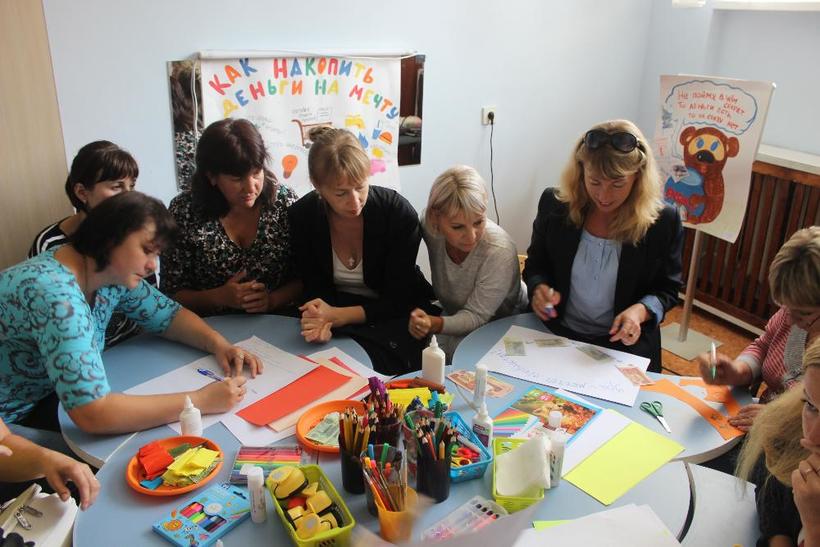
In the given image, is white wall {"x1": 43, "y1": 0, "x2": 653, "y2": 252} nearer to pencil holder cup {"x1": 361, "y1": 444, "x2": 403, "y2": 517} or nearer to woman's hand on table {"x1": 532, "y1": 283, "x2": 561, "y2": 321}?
woman's hand on table {"x1": 532, "y1": 283, "x2": 561, "y2": 321}

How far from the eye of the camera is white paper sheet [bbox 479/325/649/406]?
161 centimetres

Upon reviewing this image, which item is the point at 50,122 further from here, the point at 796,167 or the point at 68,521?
the point at 796,167

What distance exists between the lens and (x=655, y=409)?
153 cm

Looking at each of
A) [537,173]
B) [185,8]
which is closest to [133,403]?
[185,8]

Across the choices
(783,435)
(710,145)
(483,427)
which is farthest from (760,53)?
(483,427)

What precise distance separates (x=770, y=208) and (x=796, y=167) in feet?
0.79

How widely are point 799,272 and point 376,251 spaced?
1196 mm

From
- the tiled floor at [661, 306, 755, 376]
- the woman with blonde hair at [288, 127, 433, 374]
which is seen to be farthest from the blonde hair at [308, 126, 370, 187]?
the tiled floor at [661, 306, 755, 376]

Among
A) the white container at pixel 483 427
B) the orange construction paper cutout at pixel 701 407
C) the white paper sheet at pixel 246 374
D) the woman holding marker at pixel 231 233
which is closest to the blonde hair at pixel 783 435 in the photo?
the orange construction paper cutout at pixel 701 407

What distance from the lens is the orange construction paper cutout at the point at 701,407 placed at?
1.46 meters

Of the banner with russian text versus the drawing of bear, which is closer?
the banner with russian text

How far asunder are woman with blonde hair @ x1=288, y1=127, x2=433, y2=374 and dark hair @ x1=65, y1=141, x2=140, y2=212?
1.85 feet

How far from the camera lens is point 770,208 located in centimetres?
312

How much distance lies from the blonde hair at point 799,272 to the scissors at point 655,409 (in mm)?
363
